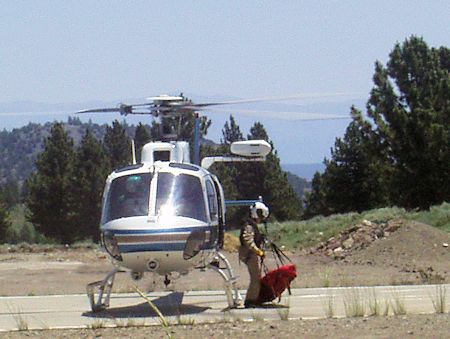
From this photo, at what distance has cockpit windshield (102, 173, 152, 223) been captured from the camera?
51.5ft

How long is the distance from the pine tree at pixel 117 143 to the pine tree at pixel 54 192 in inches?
235

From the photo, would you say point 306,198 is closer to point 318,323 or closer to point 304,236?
point 304,236

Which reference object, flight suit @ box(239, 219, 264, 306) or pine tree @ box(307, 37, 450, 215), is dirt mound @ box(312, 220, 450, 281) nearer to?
flight suit @ box(239, 219, 264, 306)

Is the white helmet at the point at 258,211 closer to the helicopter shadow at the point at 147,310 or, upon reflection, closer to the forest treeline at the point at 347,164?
the helicopter shadow at the point at 147,310

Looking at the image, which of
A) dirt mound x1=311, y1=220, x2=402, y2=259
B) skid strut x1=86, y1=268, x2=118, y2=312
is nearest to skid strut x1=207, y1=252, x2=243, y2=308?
skid strut x1=86, y1=268, x2=118, y2=312

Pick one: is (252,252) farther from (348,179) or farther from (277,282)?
(348,179)

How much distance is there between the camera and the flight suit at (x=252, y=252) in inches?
618

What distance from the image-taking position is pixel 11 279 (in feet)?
87.5

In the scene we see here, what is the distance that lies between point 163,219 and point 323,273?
A: 32.6 feet

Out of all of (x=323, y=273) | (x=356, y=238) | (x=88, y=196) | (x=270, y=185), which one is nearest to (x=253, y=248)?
(x=323, y=273)

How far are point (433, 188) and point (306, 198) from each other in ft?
72.7

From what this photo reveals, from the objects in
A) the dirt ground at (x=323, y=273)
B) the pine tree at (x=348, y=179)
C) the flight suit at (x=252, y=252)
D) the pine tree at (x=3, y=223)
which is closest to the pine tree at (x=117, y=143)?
the pine tree at (x=3, y=223)

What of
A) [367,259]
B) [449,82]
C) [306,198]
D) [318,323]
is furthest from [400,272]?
[306,198]

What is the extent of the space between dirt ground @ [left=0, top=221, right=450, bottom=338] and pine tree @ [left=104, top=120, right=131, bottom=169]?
32.6 meters
